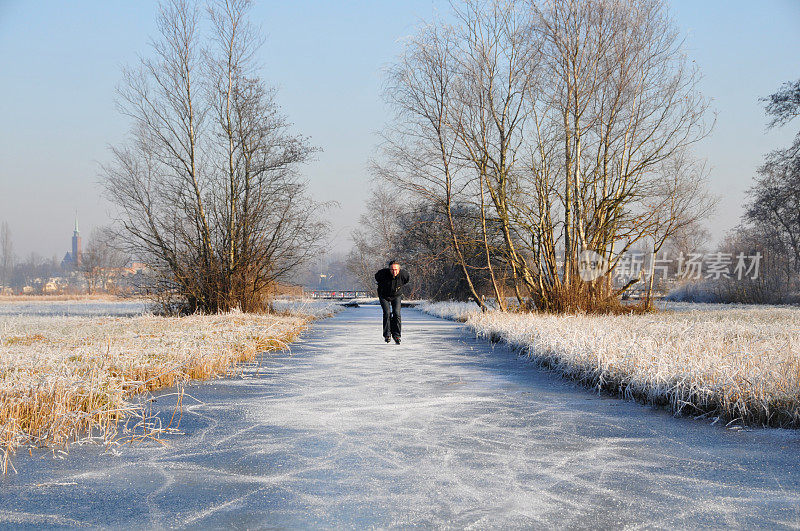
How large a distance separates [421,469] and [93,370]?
415cm

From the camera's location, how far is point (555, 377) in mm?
8789

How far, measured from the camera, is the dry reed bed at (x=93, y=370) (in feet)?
16.9

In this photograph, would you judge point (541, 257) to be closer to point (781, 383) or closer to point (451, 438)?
point (781, 383)

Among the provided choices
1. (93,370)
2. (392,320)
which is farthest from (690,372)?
(392,320)

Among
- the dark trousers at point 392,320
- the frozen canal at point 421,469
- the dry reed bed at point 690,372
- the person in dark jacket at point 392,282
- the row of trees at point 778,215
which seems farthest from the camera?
the row of trees at point 778,215

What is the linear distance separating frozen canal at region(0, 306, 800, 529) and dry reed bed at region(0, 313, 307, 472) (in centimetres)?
51

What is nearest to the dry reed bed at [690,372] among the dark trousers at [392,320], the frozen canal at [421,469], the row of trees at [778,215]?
the frozen canal at [421,469]

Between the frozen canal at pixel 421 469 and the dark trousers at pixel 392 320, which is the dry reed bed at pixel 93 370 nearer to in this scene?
the frozen canal at pixel 421 469

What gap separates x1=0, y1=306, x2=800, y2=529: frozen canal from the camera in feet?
10.7

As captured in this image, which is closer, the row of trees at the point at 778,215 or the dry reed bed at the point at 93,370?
the dry reed bed at the point at 93,370

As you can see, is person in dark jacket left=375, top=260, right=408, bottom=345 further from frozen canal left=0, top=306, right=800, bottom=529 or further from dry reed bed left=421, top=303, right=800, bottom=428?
frozen canal left=0, top=306, right=800, bottom=529

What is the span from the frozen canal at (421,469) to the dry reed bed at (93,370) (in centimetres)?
51

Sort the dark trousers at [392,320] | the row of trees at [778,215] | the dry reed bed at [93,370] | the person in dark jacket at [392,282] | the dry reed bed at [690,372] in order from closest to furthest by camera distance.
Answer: the dry reed bed at [93,370]
the dry reed bed at [690,372]
the person in dark jacket at [392,282]
the dark trousers at [392,320]
the row of trees at [778,215]

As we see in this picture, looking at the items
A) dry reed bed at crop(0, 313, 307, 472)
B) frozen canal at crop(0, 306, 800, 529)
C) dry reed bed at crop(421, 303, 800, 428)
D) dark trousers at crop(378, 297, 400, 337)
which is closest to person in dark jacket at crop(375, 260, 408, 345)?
A: dark trousers at crop(378, 297, 400, 337)
